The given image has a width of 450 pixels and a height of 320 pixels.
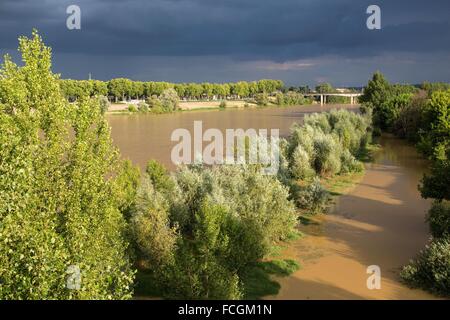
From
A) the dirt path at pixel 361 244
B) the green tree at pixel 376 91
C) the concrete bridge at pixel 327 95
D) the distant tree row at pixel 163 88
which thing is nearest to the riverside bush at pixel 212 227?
the dirt path at pixel 361 244

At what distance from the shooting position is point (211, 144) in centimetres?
5397

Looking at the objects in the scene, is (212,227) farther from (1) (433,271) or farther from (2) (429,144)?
(2) (429,144)

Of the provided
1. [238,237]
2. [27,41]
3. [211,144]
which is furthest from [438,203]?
[211,144]

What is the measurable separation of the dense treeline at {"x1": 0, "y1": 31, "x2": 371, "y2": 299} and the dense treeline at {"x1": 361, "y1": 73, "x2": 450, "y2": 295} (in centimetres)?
640

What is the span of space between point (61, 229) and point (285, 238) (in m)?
13.0

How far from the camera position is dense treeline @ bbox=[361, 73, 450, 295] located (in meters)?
15.5

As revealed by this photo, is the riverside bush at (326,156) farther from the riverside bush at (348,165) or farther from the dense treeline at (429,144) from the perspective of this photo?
the dense treeline at (429,144)

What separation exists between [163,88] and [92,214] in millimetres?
127335

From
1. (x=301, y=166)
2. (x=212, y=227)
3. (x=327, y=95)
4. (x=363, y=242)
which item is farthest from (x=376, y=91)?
(x=327, y=95)

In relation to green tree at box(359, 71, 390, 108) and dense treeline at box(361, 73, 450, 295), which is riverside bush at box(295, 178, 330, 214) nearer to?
dense treeline at box(361, 73, 450, 295)

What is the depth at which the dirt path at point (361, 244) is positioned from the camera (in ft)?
51.2

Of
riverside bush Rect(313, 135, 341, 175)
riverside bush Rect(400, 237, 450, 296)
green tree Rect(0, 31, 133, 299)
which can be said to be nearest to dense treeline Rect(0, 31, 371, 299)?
green tree Rect(0, 31, 133, 299)

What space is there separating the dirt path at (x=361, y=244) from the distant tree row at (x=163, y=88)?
3099 inches
